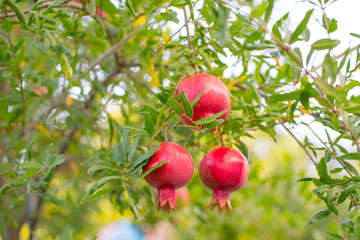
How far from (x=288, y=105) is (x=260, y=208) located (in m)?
1.21

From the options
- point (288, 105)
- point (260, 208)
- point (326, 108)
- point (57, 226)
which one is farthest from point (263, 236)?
point (326, 108)

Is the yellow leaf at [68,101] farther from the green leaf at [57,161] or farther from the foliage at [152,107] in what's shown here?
the green leaf at [57,161]

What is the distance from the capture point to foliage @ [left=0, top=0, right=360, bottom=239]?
60cm

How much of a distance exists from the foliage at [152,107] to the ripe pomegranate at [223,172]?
0.17ft

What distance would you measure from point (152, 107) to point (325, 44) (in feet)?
0.99

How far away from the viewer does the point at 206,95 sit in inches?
24.0

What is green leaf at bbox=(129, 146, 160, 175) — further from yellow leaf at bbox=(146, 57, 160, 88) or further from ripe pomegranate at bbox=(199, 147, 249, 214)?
yellow leaf at bbox=(146, 57, 160, 88)

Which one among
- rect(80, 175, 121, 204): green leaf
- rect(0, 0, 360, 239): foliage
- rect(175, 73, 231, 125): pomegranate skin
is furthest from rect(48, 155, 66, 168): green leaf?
rect(175, 73, 231, 125): pomegranate skin

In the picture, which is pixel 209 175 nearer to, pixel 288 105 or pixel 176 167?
pixel 176 167

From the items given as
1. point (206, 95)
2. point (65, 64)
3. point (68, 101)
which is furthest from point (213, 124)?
point (68, 101)

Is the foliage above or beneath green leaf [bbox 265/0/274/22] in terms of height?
beneath

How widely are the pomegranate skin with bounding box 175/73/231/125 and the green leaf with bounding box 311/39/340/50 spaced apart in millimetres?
172

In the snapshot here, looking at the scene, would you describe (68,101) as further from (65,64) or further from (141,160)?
(141,160)

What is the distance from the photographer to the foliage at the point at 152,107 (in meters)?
0.60
